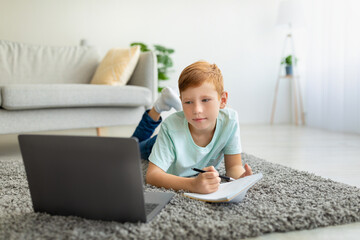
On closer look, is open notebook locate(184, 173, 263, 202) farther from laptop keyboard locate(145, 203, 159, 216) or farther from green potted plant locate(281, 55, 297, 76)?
green potted plant locate(281, 55, 297, 76)

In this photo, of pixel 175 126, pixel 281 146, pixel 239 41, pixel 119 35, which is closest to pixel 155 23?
pixel 119 35

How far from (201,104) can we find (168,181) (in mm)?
266

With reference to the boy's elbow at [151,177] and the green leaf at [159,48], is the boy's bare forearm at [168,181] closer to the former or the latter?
the boy's elbow at [151,177]

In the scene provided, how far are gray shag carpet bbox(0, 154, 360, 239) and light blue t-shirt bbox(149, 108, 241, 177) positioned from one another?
0.39 feet

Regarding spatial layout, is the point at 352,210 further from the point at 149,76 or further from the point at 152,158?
the point at 149,76

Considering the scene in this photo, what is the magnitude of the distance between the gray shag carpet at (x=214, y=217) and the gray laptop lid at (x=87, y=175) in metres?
0.03

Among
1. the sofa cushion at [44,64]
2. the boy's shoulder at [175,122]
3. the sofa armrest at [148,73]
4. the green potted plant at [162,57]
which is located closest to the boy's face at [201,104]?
the boy's shoulder at [175,122]

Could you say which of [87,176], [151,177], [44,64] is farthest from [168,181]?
[44,64]

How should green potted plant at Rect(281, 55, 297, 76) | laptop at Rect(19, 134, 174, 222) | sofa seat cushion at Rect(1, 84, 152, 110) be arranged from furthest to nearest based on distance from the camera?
green potted plant at Rect(281, 55, 297, 76) → sofa seat cushion at Rect(1, 84, 152, 110) → laptop at Rect(19, 134, 174, 222)

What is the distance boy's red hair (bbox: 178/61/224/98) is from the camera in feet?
3.47

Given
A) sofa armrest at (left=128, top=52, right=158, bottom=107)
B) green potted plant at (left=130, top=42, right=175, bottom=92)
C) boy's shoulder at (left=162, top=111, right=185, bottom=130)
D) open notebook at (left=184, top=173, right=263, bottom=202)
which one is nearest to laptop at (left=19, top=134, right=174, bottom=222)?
open notebook at (left=184, top=173, right=263, bottom=202)

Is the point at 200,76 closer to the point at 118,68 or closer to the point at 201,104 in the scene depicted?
the point at 201,104

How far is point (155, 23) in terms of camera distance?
3.88 m

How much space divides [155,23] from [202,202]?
10.6 feet
